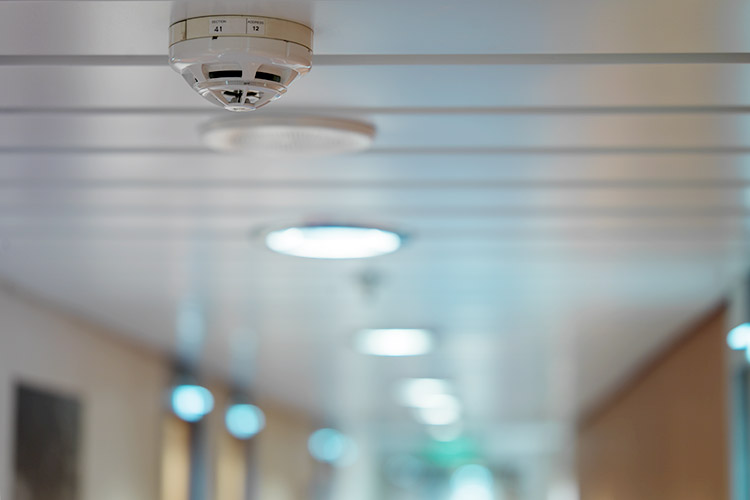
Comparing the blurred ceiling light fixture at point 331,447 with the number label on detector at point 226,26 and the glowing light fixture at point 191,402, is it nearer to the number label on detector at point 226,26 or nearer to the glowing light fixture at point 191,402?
the glowing light fixture at point 191,402

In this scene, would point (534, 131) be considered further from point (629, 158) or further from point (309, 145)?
point (309, 145)

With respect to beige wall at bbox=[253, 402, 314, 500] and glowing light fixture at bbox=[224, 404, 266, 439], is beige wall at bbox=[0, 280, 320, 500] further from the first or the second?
beige wall at bbox=[253, 402, 314, 500]

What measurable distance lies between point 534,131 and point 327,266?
67.3 inches

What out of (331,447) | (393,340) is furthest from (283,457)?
(393,340)

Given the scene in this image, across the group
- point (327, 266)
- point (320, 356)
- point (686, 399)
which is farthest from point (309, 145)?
point (320, 356)

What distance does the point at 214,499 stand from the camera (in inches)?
359

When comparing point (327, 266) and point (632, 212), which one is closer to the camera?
point (632, 212)

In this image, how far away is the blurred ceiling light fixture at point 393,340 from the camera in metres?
5.76

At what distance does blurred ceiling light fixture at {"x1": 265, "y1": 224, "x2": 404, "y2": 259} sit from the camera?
11.4 ft

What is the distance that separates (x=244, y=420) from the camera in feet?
33.9

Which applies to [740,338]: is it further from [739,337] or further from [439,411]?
[439,411]

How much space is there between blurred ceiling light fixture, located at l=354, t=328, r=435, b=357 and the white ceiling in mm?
112

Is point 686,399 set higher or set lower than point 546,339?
lower

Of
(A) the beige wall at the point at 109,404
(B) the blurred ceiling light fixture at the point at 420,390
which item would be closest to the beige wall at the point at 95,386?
(A) the beige wall at the point at 109,404
